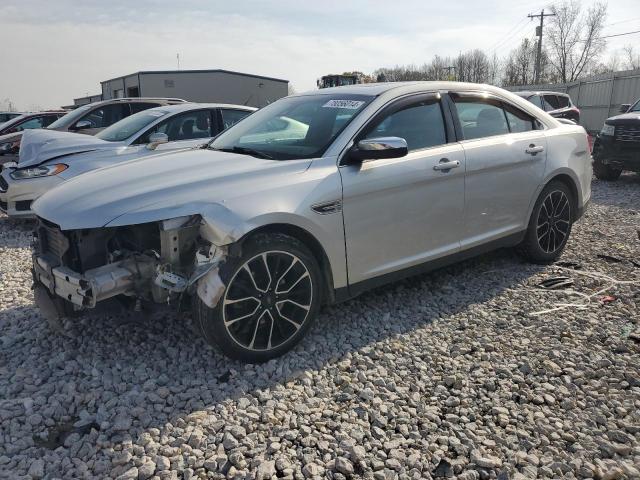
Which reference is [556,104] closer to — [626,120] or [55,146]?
[626,120]

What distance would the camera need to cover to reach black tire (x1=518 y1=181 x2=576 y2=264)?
500 cm

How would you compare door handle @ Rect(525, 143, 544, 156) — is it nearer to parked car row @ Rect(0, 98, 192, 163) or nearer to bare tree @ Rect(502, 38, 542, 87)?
parked car row @ Rect(0, 98, 192, 163)

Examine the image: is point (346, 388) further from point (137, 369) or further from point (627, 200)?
point (627, 200)

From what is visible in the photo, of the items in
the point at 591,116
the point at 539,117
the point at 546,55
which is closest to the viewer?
the point at 539,117

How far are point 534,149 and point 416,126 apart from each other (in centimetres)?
138

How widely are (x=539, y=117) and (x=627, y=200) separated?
4.69 m

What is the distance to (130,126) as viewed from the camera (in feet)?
24.7

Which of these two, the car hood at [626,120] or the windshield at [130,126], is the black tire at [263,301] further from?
the car hood at [626,120]

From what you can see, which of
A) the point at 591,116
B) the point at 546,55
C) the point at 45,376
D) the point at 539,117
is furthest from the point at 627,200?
the point at 546,55

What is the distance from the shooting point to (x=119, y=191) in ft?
10.7

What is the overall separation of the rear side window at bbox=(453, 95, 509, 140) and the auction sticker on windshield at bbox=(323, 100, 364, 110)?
0.97 meters

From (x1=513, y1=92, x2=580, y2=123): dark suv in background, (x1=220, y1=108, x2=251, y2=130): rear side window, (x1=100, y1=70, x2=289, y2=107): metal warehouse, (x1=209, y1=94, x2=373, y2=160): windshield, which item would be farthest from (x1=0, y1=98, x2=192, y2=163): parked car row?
(x1=100, y1=70, x2=289, y2=107): metal warehouse

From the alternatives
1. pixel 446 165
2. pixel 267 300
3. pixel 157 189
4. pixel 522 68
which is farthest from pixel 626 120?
pixel 522 68

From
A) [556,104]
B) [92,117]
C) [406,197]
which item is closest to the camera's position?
[406,197]
